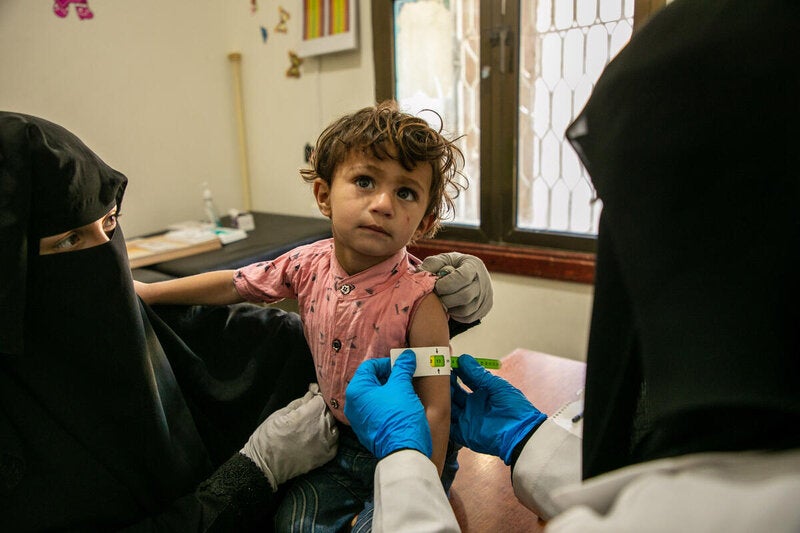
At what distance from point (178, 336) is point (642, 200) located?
3.30ft

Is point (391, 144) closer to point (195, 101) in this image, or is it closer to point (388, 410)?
point (388, 410)

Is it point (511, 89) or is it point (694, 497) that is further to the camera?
point (511, 89)

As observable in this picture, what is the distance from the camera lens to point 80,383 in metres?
0.92

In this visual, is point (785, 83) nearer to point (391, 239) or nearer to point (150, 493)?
point (391, 239)

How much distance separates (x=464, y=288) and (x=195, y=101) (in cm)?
247

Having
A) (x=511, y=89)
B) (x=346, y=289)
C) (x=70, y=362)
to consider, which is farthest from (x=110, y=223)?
(x=511, y=89)

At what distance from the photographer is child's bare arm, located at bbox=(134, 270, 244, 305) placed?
3.86 ft

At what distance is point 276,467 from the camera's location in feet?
3.42

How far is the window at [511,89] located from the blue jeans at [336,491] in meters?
1.50

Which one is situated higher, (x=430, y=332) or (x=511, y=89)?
(x=511, y=89)

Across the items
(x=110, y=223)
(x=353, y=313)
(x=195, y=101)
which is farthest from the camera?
(x=195, y=101)

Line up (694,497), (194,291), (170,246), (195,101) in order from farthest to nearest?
(195,101)
(170,246)
(194,291)
(694,497)

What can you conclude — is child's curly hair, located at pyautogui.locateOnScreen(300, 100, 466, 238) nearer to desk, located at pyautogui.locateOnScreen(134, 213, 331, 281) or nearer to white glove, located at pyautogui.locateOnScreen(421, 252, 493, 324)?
white glove, located at pyautogui.locateOnScreen(421, 252, 493, 324)

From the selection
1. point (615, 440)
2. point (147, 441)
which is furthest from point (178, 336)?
point (615, 440)
